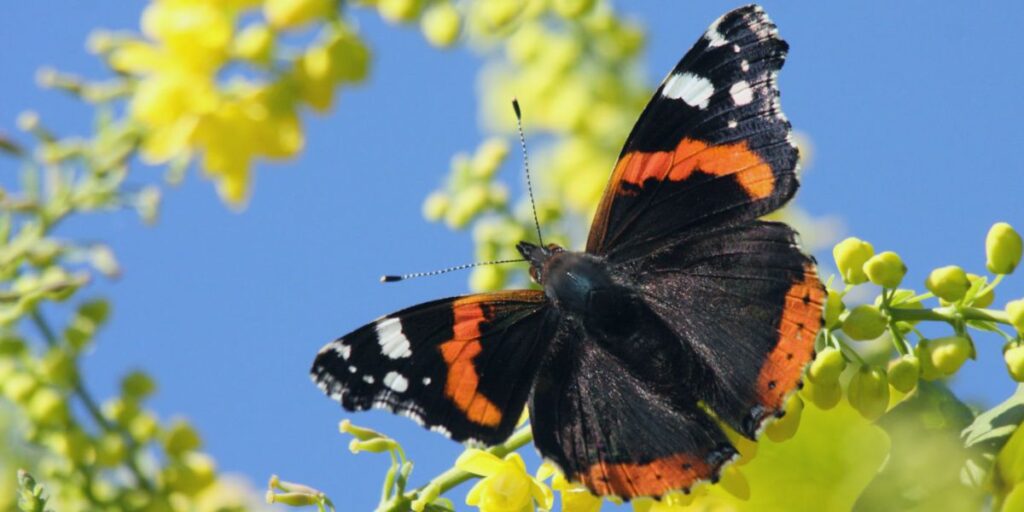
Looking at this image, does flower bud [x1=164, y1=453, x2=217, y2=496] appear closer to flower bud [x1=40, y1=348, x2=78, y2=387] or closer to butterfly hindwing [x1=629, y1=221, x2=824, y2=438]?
flower bud [x1=40, y1=348, x2=78, y2=387]

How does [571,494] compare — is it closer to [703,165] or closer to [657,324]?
[657,324]

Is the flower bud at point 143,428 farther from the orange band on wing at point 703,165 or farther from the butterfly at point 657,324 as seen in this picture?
the orange band on wing at point 703,165

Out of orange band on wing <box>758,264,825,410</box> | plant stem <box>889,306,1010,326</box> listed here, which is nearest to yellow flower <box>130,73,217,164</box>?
orange band on wing <box>758,264,825,410</box>

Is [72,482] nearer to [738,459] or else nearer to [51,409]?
[51,409]

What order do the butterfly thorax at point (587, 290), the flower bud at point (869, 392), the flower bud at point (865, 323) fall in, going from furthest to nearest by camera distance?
the butterfly thorax at point (587, 290)
the flower bud at point (865, 323)
the flower bud at point (869, 392)

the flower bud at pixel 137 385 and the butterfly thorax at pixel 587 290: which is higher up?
the flower bud at pixel 137 385

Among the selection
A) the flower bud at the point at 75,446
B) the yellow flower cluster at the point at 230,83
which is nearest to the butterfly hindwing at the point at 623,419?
the yellow flower cluster at the point at 230,83
